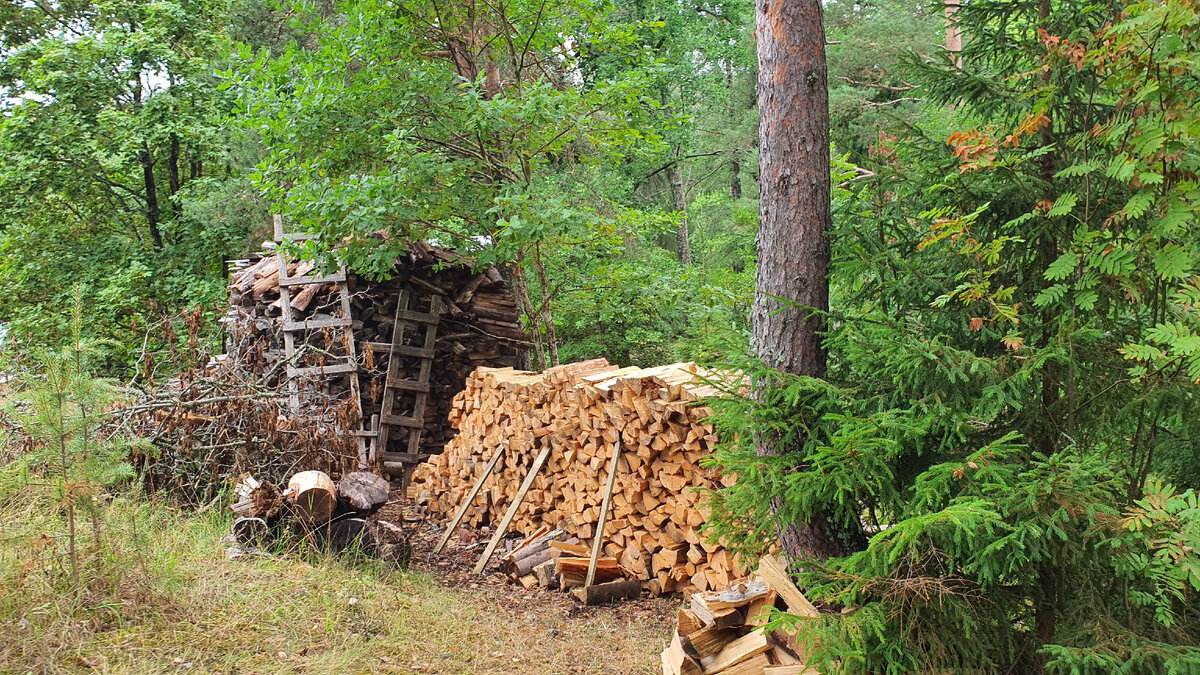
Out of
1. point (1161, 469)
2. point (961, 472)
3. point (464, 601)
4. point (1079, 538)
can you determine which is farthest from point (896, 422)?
point (464, 601)

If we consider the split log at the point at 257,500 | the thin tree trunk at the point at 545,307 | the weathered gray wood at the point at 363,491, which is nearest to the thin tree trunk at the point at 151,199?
the thin tree trunk at the point at 545,307

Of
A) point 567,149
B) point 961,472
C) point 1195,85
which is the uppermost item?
point 567,149

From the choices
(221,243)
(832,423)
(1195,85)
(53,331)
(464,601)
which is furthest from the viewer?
(221,243)

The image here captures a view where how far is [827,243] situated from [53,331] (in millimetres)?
14247

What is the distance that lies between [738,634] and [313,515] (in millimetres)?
3163

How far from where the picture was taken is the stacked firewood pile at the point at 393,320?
8.95 m

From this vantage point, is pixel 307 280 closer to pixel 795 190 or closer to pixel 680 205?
pixel 795 190

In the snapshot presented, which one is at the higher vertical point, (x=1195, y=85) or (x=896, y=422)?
(x=1195, y=85)

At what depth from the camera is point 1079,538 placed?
2.75 m

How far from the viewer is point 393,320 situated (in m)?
9.27

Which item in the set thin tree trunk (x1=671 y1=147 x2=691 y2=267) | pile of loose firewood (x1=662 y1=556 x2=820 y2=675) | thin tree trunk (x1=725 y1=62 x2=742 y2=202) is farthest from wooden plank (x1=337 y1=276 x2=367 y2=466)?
thin tree trunk (x1=725 y1=62 x2=742 y2=202)

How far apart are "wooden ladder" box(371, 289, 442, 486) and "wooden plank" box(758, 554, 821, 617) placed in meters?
6.15

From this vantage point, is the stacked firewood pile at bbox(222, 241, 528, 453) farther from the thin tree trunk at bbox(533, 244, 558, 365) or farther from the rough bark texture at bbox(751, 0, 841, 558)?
the rough bark texture at bbox(751, 0, 841, 558)

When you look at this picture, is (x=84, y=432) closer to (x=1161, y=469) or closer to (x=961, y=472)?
(x=961, y=472)
